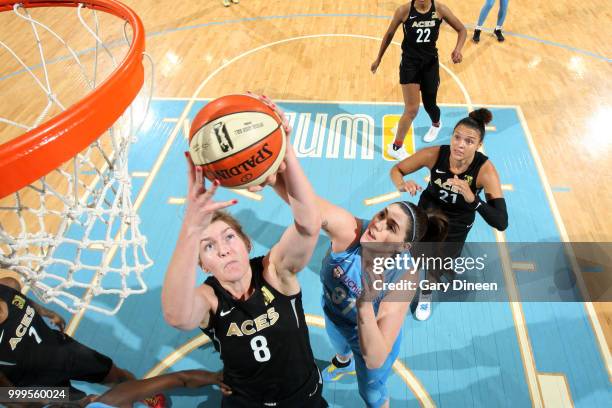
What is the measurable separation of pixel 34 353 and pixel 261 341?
1585mm

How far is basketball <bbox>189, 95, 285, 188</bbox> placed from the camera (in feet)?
6.35

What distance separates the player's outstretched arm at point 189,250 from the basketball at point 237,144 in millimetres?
254

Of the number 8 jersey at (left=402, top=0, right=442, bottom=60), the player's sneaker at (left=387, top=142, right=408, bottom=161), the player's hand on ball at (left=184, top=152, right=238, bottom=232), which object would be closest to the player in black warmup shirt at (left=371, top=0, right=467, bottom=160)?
the number 8 jersey at (left=402, top=0, right=442, bottom=60)

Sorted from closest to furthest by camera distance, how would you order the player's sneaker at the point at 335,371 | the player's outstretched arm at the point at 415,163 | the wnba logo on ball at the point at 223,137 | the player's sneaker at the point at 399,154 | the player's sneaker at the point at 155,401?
1. the wnba logo on ball at the point at 223,137
2. the player's sneaker at the point at 155,401
3. the player's outstretched arm at the point at 415,163
4. the player's sneaker at the point at 335,371
5. the player's sneaker at the point at 399,154

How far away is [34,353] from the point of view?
108 inches

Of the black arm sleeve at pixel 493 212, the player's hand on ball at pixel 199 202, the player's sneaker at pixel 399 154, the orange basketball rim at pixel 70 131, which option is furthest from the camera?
the player's sneaker at pixel 399 154

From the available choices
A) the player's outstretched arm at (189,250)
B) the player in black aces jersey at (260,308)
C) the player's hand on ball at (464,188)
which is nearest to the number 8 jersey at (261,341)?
the player in black aces jersey at (260,308)

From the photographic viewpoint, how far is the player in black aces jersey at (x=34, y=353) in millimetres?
2613

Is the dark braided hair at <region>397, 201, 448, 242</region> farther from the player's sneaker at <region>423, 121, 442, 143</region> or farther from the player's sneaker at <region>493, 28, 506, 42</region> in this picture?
the player's sneaker at <region>493, 28, 506, 42</region>

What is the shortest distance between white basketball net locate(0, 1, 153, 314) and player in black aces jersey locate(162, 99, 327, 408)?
2.17ft

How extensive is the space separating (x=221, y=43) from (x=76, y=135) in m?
6.64

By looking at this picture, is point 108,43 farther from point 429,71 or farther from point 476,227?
point 476,227

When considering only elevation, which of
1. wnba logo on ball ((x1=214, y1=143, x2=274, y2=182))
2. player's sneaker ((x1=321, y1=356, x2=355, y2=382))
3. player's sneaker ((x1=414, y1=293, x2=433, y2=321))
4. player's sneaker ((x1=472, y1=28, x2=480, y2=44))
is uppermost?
wnba logo on ball ((x1=214, y1=143, x2=274, y2=182))

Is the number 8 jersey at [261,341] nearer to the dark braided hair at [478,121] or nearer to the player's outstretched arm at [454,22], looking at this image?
the dark braided hair at [478,121]
